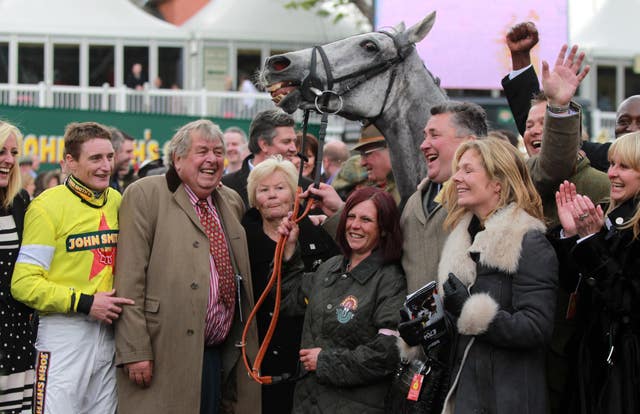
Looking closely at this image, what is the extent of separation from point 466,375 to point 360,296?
2.43ft

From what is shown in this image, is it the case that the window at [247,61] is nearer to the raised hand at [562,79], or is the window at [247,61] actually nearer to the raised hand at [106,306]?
the raised hand at [106,306]

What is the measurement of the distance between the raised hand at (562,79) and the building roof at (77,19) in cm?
2205

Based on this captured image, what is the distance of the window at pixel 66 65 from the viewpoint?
26.3 meters

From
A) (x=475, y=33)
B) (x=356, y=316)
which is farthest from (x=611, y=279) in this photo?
(x=475, y=33)

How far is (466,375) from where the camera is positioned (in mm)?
4410

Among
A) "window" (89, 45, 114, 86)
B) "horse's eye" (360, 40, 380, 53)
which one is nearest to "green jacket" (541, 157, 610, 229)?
"horse's eye" (360, 40, 380, 53)

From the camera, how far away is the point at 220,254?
559 centimetres

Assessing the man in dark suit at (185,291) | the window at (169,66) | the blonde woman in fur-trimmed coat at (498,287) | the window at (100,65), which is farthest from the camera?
the window at (169,66)

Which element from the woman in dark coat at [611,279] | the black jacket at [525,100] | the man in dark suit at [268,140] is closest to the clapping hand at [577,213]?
the woman in dark coat at [611,279]

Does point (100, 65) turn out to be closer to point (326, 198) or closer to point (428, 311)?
point (326, 198)

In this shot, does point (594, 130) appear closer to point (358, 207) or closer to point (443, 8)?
point (443, 8)

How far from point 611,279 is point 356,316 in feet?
4.00

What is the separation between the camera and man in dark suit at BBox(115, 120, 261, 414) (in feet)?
17.4

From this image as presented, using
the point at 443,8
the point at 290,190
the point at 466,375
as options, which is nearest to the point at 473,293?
the point at 466,375
